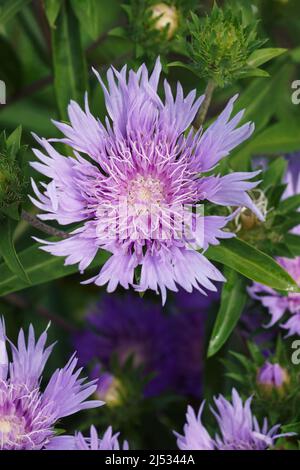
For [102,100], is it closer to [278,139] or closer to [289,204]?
[278,139]

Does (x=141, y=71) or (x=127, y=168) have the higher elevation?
(x=141, y=71)

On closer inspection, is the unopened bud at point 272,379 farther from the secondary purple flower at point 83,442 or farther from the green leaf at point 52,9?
the green leaf at point 52,9

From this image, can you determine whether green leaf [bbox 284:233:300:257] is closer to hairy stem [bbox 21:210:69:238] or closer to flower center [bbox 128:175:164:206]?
flower center [bbox 128:175:164:206]

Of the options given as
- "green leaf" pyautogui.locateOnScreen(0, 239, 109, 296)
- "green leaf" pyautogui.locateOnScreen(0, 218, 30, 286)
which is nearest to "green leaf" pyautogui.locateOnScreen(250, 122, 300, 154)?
"green leaf" pyautogui.locateOnScreen(0, 239, 109, 296)

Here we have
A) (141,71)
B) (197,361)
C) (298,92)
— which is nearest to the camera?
(141,71)

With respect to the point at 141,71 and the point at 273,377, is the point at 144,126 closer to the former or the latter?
the point at 141,71

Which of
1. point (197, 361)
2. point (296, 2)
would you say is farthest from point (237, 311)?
point (296, 2)
